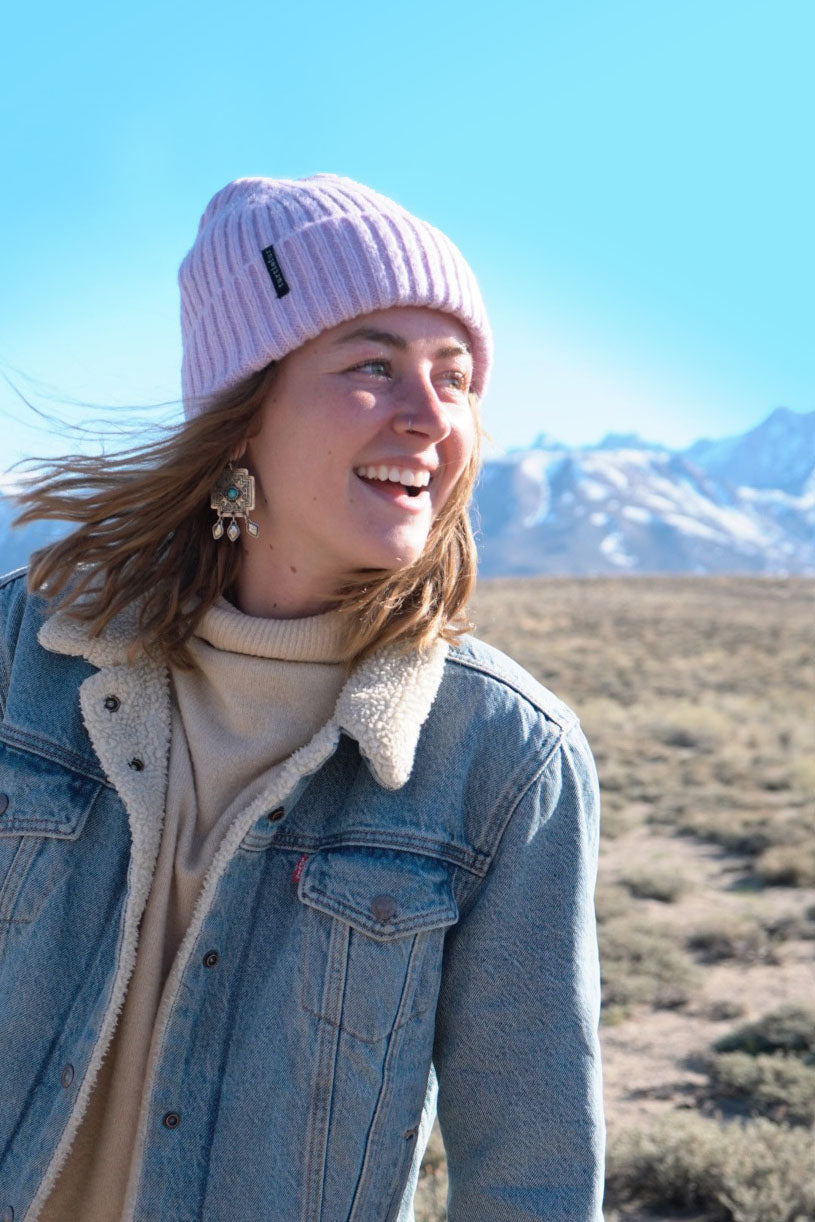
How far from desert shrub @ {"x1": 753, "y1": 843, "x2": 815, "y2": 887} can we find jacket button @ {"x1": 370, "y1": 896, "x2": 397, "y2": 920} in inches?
274

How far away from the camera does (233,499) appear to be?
2.00 m

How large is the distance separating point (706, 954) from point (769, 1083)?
79.1 inches

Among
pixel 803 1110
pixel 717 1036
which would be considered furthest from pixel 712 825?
pixel 803 1110

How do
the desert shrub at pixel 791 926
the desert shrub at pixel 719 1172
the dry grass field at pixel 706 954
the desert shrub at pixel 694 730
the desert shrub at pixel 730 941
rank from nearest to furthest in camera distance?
A: the desert shrub at pixel 719 1172
the dry grass field at pixel 706 954
the desert shrub at pixel 730 941
the desert shrub at pixel 791 926
the desert shrub at pixel 694 730

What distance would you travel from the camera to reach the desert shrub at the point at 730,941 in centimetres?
664

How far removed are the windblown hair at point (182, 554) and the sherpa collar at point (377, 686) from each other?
0.08 feet

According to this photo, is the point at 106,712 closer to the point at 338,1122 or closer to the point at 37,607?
the point at 37,607

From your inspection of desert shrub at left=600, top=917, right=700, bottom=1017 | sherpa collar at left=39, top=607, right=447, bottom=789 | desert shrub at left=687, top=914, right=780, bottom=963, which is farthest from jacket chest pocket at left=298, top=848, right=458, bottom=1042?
desert shrub at left=687, top=914, right=780, bottom=963

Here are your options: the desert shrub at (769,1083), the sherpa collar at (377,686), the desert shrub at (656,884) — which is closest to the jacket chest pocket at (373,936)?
the sherpa collar at (377,686)

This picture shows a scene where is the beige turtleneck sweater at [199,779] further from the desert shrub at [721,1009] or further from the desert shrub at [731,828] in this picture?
the desert shrub at [731,828]

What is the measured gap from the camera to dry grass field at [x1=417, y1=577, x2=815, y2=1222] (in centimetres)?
394

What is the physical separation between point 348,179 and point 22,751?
3.61ft

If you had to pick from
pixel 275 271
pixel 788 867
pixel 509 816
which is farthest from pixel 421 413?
pixel 788 867

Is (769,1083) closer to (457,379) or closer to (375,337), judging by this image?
(457,379)
